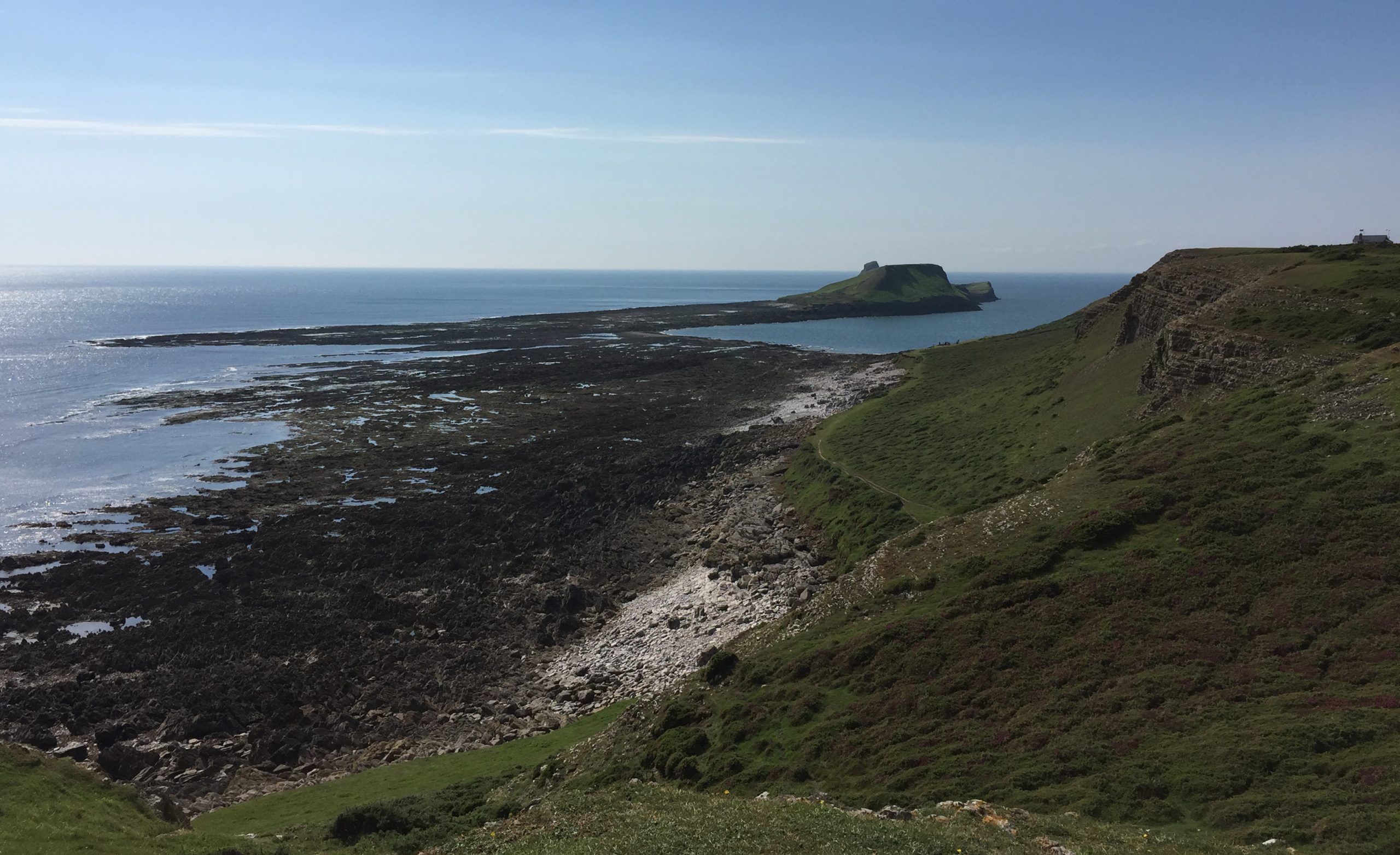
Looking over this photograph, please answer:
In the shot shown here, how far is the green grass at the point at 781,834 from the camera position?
15.2 meters

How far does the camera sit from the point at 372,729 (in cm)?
3288

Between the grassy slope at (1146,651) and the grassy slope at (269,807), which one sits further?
the grassy slope at (269,807)

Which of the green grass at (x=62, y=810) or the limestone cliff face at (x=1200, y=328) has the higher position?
the limestone cliff face at (x=1200, y=328)

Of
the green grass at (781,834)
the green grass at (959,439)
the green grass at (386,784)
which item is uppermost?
the green grass at (959,439)

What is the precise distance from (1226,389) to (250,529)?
194ft

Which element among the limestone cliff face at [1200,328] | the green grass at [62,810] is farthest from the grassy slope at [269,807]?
the limestone cliff face at [1200,328]

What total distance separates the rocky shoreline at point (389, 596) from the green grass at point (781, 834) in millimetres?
12505

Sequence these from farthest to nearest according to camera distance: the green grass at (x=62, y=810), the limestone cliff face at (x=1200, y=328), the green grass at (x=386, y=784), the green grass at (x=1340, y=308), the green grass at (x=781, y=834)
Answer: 1. the limestone cliff face at (x=1200, y=328)
2. the green grass at (x=1340, y=308)
3. the green grass at (x=386, y=784)
4. the green grass at (x=62, y=810)
5. the green grass at (x=781, y=834)

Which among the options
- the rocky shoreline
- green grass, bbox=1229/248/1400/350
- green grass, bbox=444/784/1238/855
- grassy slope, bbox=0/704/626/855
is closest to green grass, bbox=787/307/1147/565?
the rocky shoreline

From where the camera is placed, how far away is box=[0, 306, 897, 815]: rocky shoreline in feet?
107

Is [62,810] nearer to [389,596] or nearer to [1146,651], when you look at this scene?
[389,596]

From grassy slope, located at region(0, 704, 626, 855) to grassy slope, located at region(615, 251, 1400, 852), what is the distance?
227 inches

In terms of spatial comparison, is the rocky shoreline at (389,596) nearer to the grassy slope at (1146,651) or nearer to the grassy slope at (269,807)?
the grassy slope at (269,807)

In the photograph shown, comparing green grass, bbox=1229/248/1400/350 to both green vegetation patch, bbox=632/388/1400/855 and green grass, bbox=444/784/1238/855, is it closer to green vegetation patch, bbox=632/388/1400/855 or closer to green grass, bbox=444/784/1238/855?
green vegetation patch, bbox=632/388/1400/855
